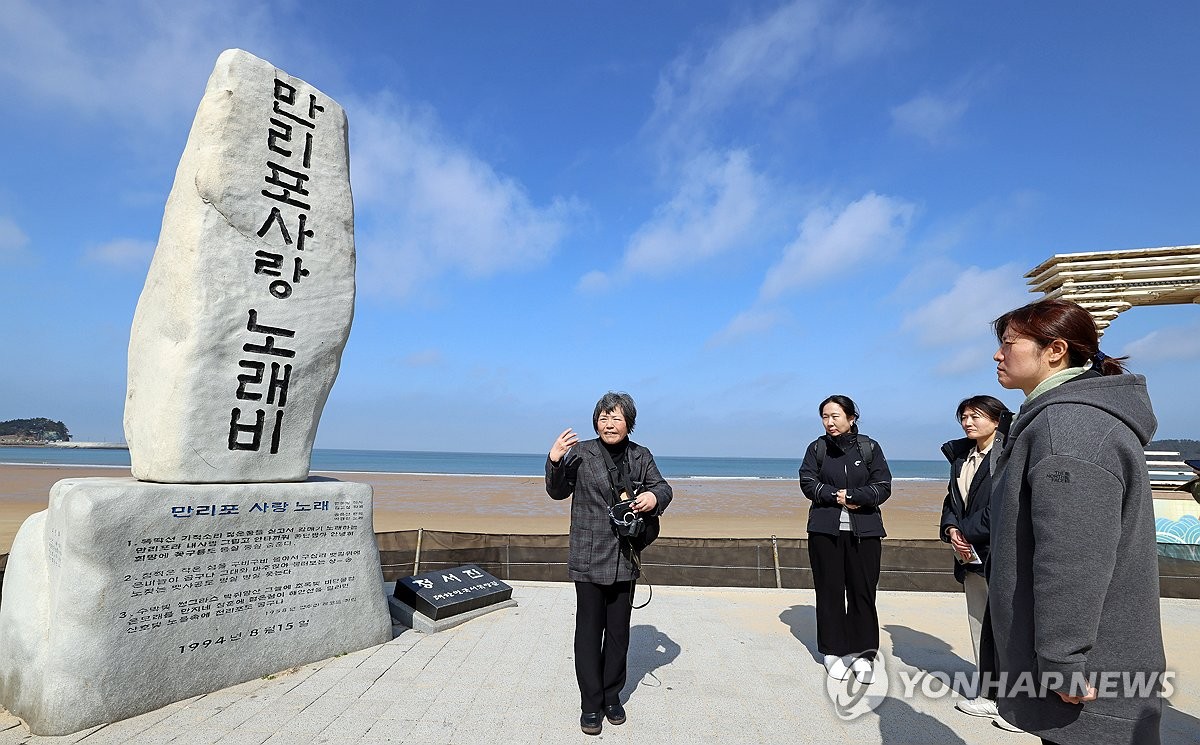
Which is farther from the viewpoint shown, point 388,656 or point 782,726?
point 388,656

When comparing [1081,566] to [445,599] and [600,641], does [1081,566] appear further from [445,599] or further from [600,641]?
[445,599]

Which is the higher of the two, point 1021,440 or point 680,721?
point 1021,440

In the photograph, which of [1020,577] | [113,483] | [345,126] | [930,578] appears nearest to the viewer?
[1020,577]

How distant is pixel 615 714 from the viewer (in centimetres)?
330

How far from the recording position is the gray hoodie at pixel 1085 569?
1.55 meters

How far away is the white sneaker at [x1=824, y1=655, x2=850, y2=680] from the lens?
12.9 feet

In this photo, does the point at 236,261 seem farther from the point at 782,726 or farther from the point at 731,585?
the point at 731,585

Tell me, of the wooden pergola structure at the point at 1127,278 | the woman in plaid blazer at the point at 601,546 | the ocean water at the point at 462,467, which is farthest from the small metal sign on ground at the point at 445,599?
the ocean water at the point at 462,467

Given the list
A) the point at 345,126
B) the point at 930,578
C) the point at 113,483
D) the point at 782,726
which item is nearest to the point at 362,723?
the point at 113,483

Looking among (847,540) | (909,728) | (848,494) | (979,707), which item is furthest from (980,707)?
(848,494)

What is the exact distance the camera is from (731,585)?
672 centimetres

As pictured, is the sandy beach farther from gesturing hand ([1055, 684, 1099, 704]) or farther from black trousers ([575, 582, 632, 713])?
gesturing hand ([1055, 684, 1099, 704])

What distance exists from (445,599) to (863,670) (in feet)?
10.1

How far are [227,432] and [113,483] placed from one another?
622mm
